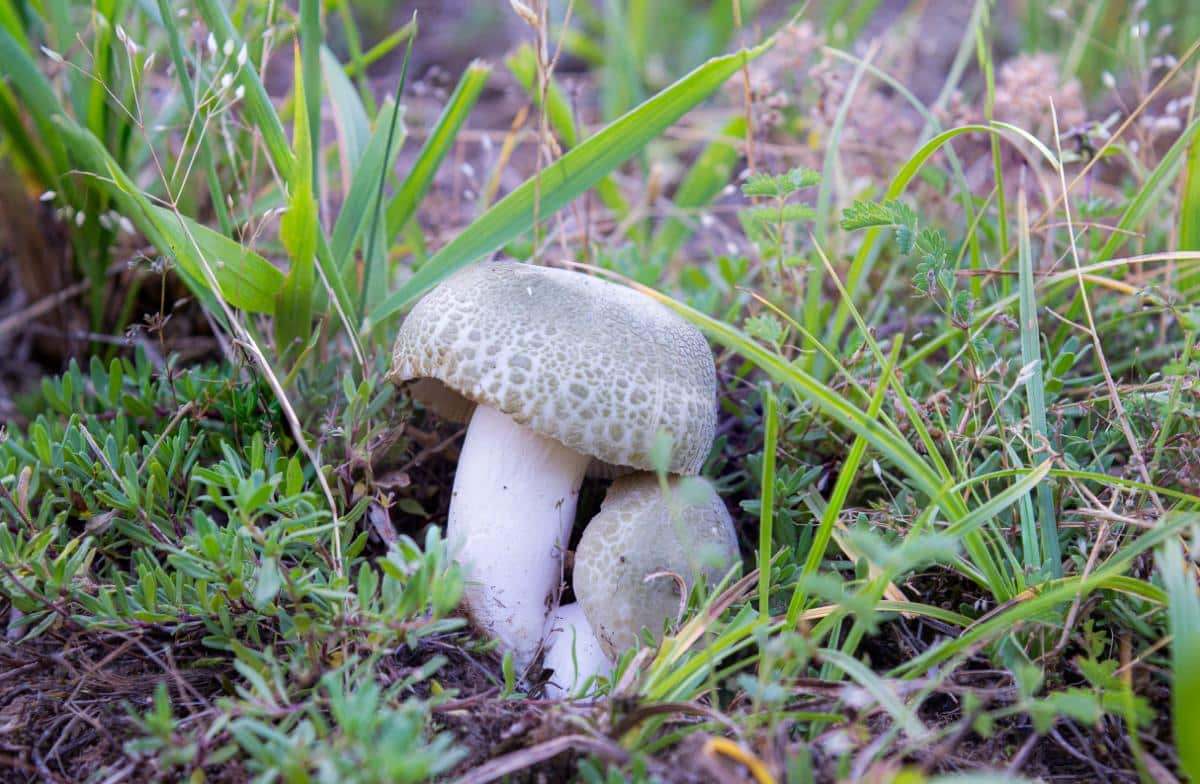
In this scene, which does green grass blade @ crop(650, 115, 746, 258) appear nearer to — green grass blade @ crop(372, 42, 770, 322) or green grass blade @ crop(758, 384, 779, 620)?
green grass blade @ crop(372, 42, 770, 322)

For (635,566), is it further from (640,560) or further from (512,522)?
(512,522)

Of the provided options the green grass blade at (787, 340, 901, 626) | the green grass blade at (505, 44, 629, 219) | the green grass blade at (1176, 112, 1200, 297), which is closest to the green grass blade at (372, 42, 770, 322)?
the green grass blade at (505, 44, 629, 219)

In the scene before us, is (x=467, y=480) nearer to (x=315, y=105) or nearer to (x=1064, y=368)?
(x=315, y=105)

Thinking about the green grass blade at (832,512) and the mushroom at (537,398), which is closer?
the green grass blade at (832,512)

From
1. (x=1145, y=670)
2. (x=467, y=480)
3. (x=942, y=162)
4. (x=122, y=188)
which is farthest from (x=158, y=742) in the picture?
(x=942, y=162)

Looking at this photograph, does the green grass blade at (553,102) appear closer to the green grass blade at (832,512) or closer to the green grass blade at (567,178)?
the green grass blade at (567,178)

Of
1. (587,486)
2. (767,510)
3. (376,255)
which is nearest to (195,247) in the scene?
(376,255)

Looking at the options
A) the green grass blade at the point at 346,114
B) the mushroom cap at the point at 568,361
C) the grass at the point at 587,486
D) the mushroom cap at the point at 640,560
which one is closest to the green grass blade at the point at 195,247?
the grass at the point at 587,486

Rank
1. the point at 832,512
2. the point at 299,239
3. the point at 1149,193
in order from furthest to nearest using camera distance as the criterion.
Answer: the point at 1149,193
the point at 299,239
the point at 832,512
